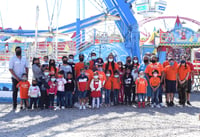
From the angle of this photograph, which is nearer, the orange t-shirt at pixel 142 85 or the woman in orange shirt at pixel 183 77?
the orange t-shirt at pixel 142 85

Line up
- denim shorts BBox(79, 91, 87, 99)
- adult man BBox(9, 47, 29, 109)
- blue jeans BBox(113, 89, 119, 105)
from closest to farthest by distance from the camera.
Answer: adult man BBox(9, 47, 29, 109), denim shorts BBox(79, 91, 87, 99), blue jeans BBox(113, 89, 119, 105)

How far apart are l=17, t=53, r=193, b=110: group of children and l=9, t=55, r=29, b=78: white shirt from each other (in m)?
0.26

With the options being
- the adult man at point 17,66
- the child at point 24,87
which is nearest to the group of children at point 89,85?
the child at point 24,87

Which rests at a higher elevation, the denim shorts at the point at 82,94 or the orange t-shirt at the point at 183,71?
the orange t-shirt at the point at 183,71

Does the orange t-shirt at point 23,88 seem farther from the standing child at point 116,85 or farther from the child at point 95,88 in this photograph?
the standing child at point 116,85

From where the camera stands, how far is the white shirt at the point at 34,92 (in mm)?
8625

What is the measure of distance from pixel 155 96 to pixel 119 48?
5.58 m

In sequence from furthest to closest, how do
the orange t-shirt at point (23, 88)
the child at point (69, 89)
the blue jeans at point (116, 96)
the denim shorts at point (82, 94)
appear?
the blue jeans at point (116, 96), the denim shorts at point (82, 94), the child at point (69, 89), the orange t-shirt at point (23, 88)

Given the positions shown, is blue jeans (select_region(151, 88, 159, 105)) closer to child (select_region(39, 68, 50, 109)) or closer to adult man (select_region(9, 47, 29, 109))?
child (select_region(39, 68, 50, 109))

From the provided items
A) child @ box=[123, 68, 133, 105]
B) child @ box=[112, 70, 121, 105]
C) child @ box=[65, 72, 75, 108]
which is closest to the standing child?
child @ box=[112, 70, 121, 105]

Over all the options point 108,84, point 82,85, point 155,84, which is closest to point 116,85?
point 108,84

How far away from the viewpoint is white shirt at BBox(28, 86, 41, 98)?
8.62 metres

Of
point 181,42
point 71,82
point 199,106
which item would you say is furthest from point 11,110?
point 181,42

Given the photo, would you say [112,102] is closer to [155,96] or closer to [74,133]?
[155,96]
